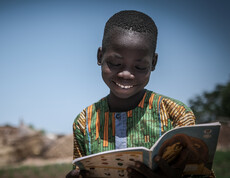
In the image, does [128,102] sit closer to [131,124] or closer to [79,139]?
[131,124]

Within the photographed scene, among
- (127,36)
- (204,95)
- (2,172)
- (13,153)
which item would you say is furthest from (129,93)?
(204,95)

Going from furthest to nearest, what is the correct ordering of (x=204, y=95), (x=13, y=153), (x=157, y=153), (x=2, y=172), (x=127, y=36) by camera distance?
(x=204, y=95), (x=13, y=153), (x=2, y=172), (x=127, y=36), (x=157, y=153)

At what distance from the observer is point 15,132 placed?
11.5m

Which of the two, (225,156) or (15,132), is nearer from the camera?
(225,156)

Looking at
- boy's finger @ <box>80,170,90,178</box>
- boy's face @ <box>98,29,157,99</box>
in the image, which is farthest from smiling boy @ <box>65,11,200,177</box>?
boy's finger @ <box>80,170,90,178</box>

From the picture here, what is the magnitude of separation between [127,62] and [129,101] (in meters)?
0.34

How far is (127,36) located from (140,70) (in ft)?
0.82

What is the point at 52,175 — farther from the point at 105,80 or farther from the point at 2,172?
the point at 105,80

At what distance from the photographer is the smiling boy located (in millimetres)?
1765

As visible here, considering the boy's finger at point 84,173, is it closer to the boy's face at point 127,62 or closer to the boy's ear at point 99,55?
the boy's face at point 127,62

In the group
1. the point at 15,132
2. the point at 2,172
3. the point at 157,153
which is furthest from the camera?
the point at 15,132

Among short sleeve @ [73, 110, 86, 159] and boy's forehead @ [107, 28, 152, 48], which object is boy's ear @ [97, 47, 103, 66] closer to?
boy's forehead @ [107, 28, 152, 48]

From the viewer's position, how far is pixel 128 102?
6.41 ft

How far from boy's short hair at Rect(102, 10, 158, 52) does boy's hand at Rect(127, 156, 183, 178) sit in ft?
2.69
